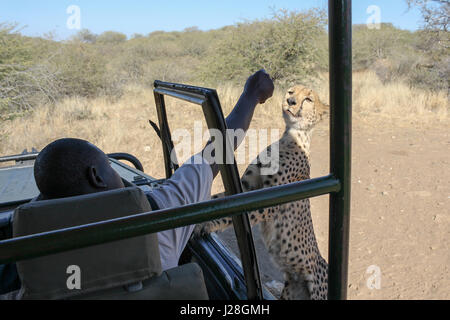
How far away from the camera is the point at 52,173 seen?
0.91 m

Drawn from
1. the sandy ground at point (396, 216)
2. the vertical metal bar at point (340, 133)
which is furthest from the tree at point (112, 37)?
the vertical metal bar at point (340, 133)

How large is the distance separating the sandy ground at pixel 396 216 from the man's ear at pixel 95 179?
2.41 m

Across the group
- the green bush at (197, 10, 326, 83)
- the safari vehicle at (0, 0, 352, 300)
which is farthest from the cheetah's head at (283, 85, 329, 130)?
the green bush at (197, 10, 326, 83)

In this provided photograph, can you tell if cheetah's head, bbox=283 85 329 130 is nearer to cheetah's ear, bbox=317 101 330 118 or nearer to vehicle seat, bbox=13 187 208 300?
cheetah's ear, bbox=317 101 330 118

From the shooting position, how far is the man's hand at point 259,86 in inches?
49.9

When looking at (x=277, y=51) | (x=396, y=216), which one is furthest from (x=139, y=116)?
Answer: (x=396, y=216)

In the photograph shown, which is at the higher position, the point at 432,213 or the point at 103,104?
the point at 103,104

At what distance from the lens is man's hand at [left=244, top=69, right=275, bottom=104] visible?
1267 mm

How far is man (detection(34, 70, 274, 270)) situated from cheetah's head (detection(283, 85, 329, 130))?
1.09m

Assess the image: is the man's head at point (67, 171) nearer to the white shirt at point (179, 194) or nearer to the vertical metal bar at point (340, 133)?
the white shirt at point (179, 194)

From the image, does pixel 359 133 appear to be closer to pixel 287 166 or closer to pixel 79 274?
pixel 287 166
